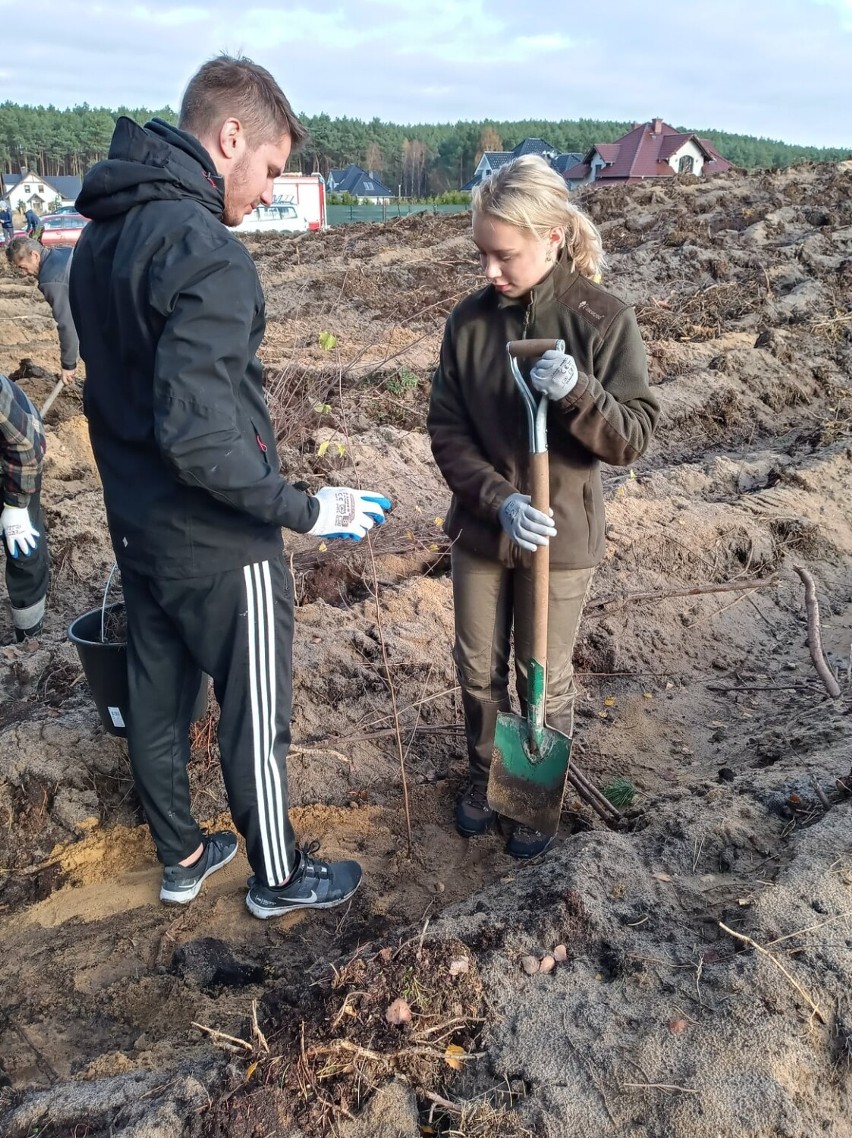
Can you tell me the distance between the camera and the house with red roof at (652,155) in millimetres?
37375

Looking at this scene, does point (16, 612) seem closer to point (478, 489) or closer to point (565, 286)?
point (478, 489)

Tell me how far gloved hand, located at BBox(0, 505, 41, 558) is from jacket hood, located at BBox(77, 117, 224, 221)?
2.60 m

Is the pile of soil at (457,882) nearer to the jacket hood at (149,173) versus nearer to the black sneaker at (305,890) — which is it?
the black sneaker at (305,890)

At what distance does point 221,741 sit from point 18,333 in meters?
11.1

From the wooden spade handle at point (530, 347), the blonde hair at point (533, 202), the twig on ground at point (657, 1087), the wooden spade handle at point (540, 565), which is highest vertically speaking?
the blonde hair at point (533, 202)

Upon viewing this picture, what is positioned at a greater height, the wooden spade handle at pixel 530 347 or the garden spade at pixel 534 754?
the wooden spade handle at pixel 530 347

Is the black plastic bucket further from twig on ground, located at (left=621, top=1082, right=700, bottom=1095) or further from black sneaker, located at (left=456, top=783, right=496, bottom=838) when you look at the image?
twig on ground, located at (left=621, top=1082, right=700, bottom=1095)

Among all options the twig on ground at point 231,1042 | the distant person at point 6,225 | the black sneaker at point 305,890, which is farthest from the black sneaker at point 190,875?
the distant person at point 6,225

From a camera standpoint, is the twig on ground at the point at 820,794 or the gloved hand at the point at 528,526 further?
the twig on ground at the point at 820,794

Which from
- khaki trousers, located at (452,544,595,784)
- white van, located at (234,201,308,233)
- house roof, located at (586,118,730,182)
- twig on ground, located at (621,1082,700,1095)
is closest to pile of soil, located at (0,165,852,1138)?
twig on ground, located at (621,1082,700,1095)

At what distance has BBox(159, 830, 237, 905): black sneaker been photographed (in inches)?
105

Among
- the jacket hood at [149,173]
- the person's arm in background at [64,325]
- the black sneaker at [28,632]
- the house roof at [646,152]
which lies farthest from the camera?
the house roof at [646,152]

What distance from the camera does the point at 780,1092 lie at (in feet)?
5.54

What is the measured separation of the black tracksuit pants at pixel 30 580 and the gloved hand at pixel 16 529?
14 cm
